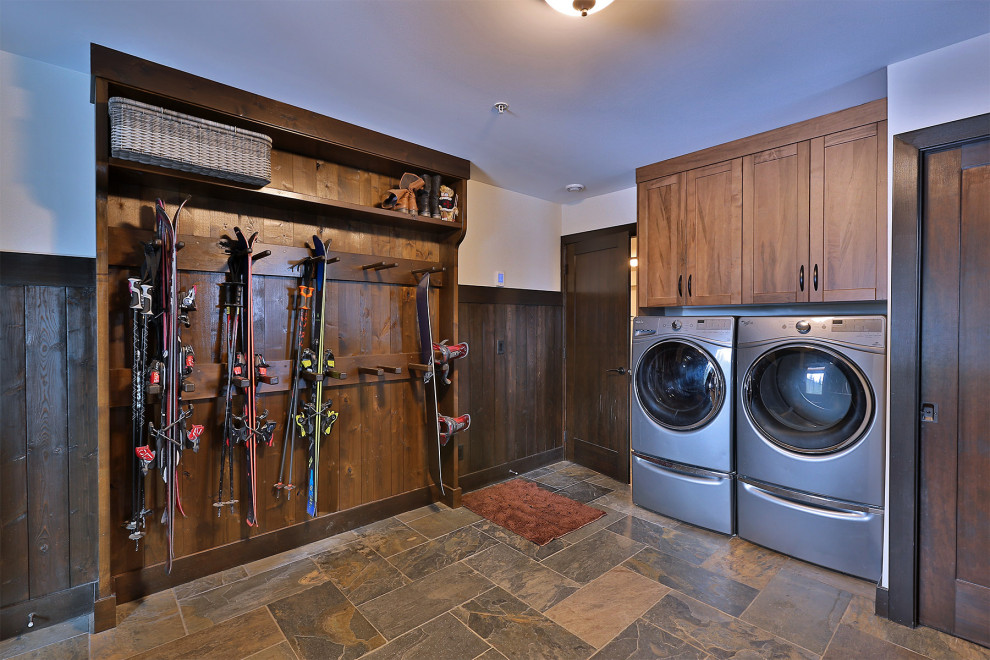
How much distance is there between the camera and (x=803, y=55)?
6.27ft

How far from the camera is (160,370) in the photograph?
6.67 feet

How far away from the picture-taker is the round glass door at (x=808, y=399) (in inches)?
90.0

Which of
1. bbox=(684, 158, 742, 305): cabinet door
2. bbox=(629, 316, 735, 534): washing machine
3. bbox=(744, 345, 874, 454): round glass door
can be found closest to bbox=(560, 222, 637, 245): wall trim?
bbox=(684, 158, 742, 305): cabinet door

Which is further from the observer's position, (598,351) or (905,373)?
(598,351)

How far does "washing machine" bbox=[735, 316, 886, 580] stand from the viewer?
2.21 m

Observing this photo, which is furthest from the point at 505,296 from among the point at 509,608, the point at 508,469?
the point at 509,608

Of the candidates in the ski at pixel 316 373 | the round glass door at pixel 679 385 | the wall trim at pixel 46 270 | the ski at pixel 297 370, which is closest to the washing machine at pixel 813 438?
the round glass door at pixel 679 385

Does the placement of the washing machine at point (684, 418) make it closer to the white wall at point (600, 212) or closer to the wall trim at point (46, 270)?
the white wall at point (600, 212)

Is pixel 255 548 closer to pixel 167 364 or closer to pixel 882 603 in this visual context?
pixel 167 364

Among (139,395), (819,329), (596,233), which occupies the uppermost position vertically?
(596,233)

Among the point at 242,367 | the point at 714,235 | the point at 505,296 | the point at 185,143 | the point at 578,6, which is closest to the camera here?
the point at 578,6

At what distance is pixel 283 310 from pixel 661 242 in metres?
2.50

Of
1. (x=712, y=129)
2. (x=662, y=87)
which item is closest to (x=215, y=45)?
(x=662, y=87)

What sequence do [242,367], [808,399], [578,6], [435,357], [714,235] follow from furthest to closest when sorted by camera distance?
[435,357] < [714,235] < [808,399] < [242,367] < [578,6]
